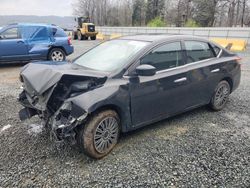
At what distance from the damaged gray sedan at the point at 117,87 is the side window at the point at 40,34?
5845mm

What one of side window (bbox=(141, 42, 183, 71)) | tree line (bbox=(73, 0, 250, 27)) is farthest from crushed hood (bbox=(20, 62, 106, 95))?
tree line (bbox=(73, 0, 250, 27))

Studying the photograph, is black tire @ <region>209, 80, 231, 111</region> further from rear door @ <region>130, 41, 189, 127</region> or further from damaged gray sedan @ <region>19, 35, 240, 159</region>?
rear door @ <region>130, 41, 189, 127</region>

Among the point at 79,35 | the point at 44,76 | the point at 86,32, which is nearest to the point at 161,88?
the point at 44,76

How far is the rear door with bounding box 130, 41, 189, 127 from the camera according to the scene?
3363 mm

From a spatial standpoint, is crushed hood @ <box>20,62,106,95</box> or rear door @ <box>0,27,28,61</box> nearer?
crushed hood @ <box>20,62,106,95</box>

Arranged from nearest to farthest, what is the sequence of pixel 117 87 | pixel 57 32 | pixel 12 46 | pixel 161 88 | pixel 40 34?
pixel 117 87 → pixel 161 88 → pixel 12 46 → pixel 40 34 → pixel 57 32

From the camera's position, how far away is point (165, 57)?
375 cm

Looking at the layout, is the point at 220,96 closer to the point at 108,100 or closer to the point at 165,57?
the point at 165,57

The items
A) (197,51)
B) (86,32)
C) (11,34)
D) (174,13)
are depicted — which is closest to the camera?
(197,51)

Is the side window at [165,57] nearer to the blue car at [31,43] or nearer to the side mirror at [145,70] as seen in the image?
the side mirror at [145,70]

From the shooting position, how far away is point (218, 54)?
15.2 feet

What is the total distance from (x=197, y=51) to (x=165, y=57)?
853 mm

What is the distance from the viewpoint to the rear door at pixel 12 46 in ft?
28.6

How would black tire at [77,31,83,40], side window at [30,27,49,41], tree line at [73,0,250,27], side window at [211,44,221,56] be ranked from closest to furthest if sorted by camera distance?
side window at [211,44,221,56] → side window at [30,27,49,41] → black tire at [77,31,83,40] → tree line at [73,0,250,27]
